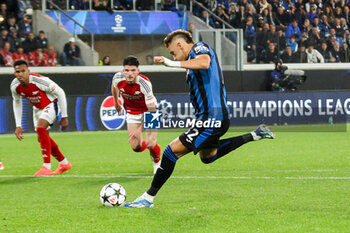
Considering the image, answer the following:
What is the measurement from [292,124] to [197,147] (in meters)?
17.3

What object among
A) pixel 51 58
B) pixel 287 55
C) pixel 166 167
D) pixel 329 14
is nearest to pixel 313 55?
pixel 287 55

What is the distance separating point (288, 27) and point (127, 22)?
22.2 feet

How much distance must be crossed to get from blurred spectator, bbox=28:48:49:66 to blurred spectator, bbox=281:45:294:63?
9308mm

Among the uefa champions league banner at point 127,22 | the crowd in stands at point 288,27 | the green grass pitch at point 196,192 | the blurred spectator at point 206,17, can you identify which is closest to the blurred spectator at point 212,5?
the crowd in stands at point 288,27

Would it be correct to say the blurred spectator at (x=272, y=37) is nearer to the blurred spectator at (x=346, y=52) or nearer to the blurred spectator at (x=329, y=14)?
the blurred spectator at (x=346, y=52)

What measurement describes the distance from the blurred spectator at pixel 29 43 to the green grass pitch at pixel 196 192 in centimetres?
857

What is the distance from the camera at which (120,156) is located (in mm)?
15359

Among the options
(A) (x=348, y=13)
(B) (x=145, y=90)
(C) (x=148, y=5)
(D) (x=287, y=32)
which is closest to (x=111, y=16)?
(C) (x=148, y=5)

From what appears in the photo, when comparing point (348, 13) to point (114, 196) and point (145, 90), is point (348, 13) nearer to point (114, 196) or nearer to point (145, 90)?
point (145, 90)

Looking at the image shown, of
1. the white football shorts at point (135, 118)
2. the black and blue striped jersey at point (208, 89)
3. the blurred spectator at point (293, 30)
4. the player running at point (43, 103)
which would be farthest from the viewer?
the blurred spectator at point (293, 30)

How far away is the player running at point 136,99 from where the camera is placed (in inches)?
455

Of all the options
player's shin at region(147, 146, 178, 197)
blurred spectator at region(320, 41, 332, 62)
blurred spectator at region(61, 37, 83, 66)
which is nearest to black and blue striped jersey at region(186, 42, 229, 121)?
player's shin at region(147, 146, 178, 197)

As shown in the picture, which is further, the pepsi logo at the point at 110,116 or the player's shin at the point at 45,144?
the pepsi logo at the point at 110,116

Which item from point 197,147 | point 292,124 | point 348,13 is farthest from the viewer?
point 348,13
